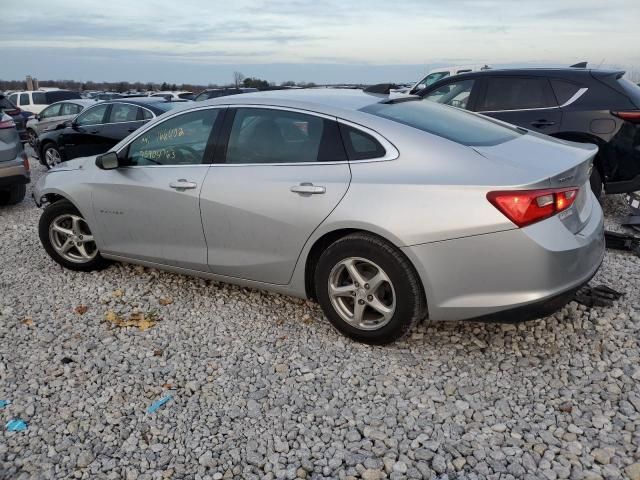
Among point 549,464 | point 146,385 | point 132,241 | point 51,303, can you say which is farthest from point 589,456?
point 51,303

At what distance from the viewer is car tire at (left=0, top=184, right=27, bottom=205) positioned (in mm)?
8117

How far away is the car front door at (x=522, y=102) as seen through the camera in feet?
20.9

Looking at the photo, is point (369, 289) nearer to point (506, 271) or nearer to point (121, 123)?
point (506, 271)

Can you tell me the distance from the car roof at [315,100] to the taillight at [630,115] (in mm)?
3285

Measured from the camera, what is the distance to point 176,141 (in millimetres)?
4301

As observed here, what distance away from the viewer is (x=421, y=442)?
2695mm

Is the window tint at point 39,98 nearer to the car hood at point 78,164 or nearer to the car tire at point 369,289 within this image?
the car hood at point 78,164

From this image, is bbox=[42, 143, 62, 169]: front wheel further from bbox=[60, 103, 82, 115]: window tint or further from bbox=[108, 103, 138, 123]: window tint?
bbox=[60, 103, 82, 115]: window tint

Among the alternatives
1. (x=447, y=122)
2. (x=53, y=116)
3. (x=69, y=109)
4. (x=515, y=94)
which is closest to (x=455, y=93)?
(x=515, y=94)

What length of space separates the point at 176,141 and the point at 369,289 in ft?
6.47

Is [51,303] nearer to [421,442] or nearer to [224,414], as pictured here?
[224,414]

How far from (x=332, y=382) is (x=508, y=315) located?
1.06 meters

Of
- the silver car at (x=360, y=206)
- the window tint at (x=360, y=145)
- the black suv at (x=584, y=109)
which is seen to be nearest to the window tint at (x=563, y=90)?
the black suv at (x=584, y=109)

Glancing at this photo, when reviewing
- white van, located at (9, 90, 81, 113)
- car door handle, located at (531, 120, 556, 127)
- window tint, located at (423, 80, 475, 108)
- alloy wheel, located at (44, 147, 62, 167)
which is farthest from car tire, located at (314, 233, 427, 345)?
white van, located at (9, 90, 81, 113)
